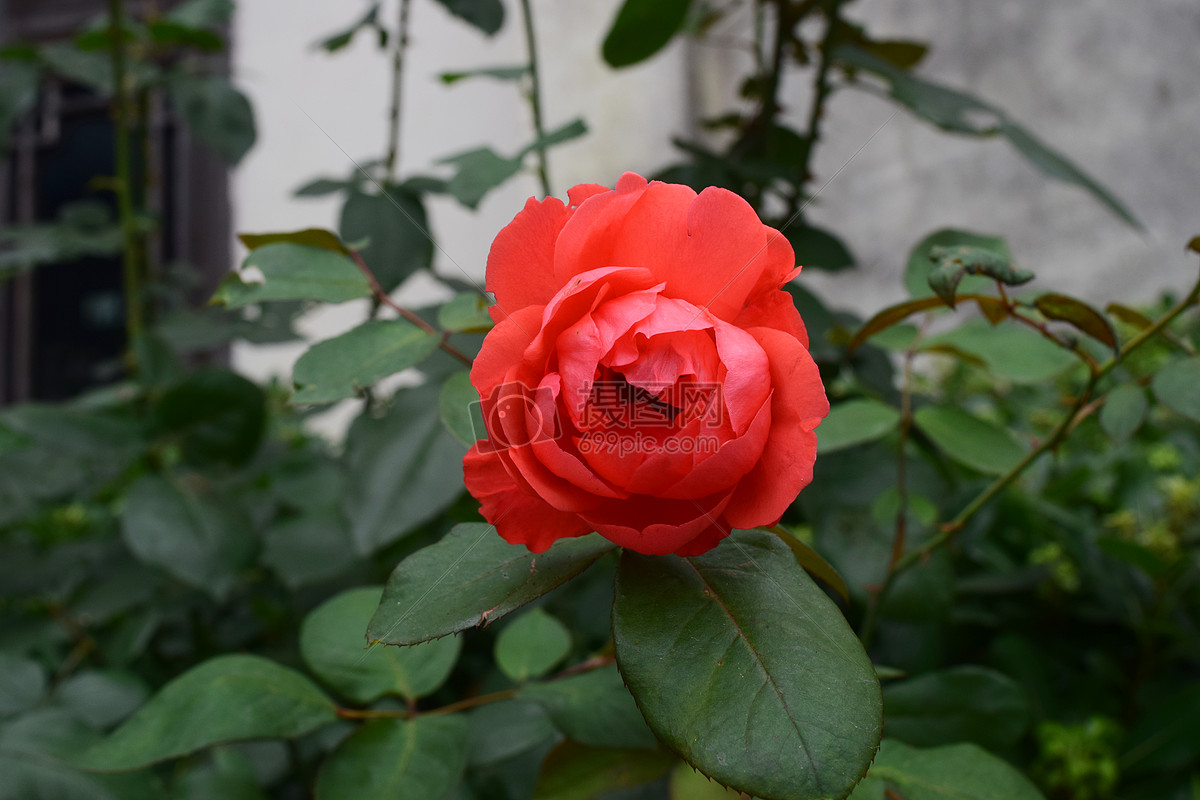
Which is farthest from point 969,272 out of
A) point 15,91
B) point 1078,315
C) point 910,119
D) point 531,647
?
point 910,119

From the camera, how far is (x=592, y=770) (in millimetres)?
330

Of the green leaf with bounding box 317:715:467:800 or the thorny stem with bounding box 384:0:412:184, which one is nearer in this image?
the green leaf with bounding box 317:715:467:800

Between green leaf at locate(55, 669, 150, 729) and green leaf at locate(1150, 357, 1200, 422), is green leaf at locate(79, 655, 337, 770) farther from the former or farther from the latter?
green leaf at locate(1150, 357, 1200, 422)

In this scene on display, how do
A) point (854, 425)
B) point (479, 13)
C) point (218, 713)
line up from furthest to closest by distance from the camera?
point (479, 13) < point (854, 425) < point (218, 713)

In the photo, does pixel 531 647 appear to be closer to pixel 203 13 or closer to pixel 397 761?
pixel 397 761

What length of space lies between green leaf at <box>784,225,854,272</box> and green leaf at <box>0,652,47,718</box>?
0.60 meters

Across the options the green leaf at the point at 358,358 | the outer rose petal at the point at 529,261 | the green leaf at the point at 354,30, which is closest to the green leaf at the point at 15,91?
the green leaf at the point at 354,30

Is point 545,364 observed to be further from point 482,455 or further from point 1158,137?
point 1158,137

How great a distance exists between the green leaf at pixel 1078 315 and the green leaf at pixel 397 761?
0.30 metres

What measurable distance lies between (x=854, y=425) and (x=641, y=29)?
0.35 metres

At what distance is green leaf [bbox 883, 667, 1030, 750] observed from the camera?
0.38 meters

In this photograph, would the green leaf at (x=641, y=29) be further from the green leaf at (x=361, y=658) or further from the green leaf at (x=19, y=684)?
the green leaf at (x=19, y=684)

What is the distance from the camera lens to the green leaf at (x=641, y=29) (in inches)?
21.6

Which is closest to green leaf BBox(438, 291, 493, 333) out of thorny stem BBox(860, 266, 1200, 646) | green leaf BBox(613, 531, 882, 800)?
green leaf BBox(613, 531, 882, 800)
